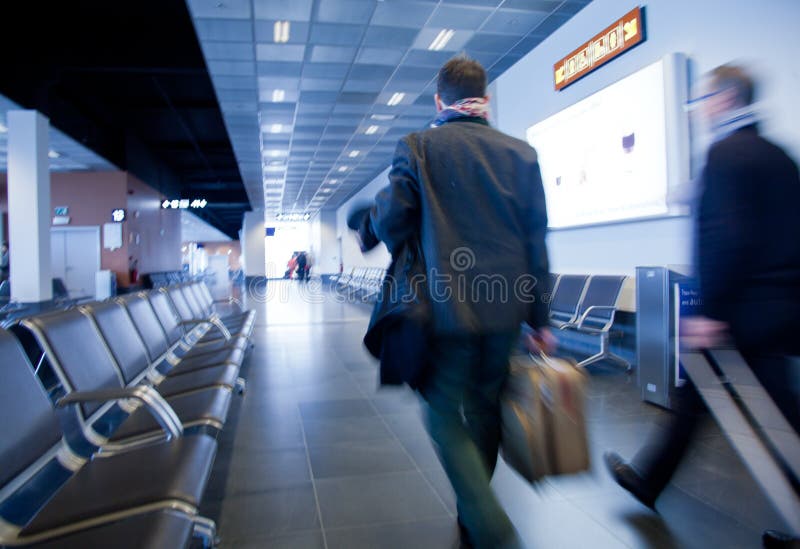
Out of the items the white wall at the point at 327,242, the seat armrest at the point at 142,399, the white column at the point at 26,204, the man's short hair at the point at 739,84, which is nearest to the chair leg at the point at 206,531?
the seat armrest at the point at 142,399

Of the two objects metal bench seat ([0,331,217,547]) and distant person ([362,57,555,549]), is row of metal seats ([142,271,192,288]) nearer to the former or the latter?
metal bench seat ([0,331,217,547])

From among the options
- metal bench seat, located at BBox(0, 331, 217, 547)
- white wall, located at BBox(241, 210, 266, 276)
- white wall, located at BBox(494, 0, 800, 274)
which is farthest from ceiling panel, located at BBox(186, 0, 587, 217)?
white wall, located at BBox(241, 210, 266, 276)

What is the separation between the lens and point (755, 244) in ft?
4.63

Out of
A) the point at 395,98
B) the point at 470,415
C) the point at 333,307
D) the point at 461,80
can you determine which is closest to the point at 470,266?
the point at 470,415

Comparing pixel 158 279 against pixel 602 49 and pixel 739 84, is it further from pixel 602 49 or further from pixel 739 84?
pixel 739 84

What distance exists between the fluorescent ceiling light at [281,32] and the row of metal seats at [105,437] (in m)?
4.20

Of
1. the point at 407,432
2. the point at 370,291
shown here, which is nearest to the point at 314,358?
the point at 407,432

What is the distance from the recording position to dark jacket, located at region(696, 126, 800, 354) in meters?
1.40

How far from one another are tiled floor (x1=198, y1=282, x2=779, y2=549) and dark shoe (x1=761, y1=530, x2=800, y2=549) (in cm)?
4

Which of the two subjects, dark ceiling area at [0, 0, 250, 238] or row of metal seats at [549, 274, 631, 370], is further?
dark ceiling area at [0, 0, 250, 238]

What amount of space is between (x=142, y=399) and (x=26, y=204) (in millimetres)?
6981

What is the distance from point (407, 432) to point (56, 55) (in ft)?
22.5

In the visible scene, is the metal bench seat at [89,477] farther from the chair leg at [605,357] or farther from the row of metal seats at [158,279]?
the row of metal seats at [158,279]

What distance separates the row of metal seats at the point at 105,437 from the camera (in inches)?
42.6
